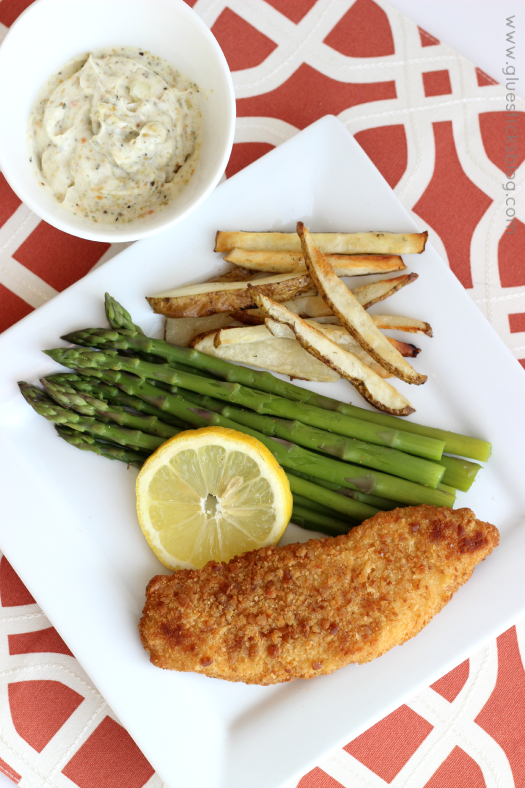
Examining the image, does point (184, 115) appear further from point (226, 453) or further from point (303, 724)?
point (303, 724)

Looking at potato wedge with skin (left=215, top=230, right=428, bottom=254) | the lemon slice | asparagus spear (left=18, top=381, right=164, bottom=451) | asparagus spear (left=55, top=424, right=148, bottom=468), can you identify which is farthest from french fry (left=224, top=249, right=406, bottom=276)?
asparagus spear (left=55, top=424, right=148, bottom=468)

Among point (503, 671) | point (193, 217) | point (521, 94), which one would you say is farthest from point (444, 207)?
point (503, 671)

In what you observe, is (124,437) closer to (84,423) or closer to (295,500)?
(84,423)

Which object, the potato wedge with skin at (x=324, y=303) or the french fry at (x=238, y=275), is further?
the french fry at (x=238, y=275)

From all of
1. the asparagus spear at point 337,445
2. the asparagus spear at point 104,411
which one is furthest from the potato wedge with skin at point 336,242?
the asparagus spear at point 104,411

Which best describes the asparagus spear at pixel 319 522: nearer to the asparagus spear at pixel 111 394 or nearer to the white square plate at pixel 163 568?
the white square plate at pixel 163 568

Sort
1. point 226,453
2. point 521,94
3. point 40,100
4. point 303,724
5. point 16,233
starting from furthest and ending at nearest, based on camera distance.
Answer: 1. point 521,94
2. point 16,233
3. point 303,724
4. point 226,453
5. point 40,100
